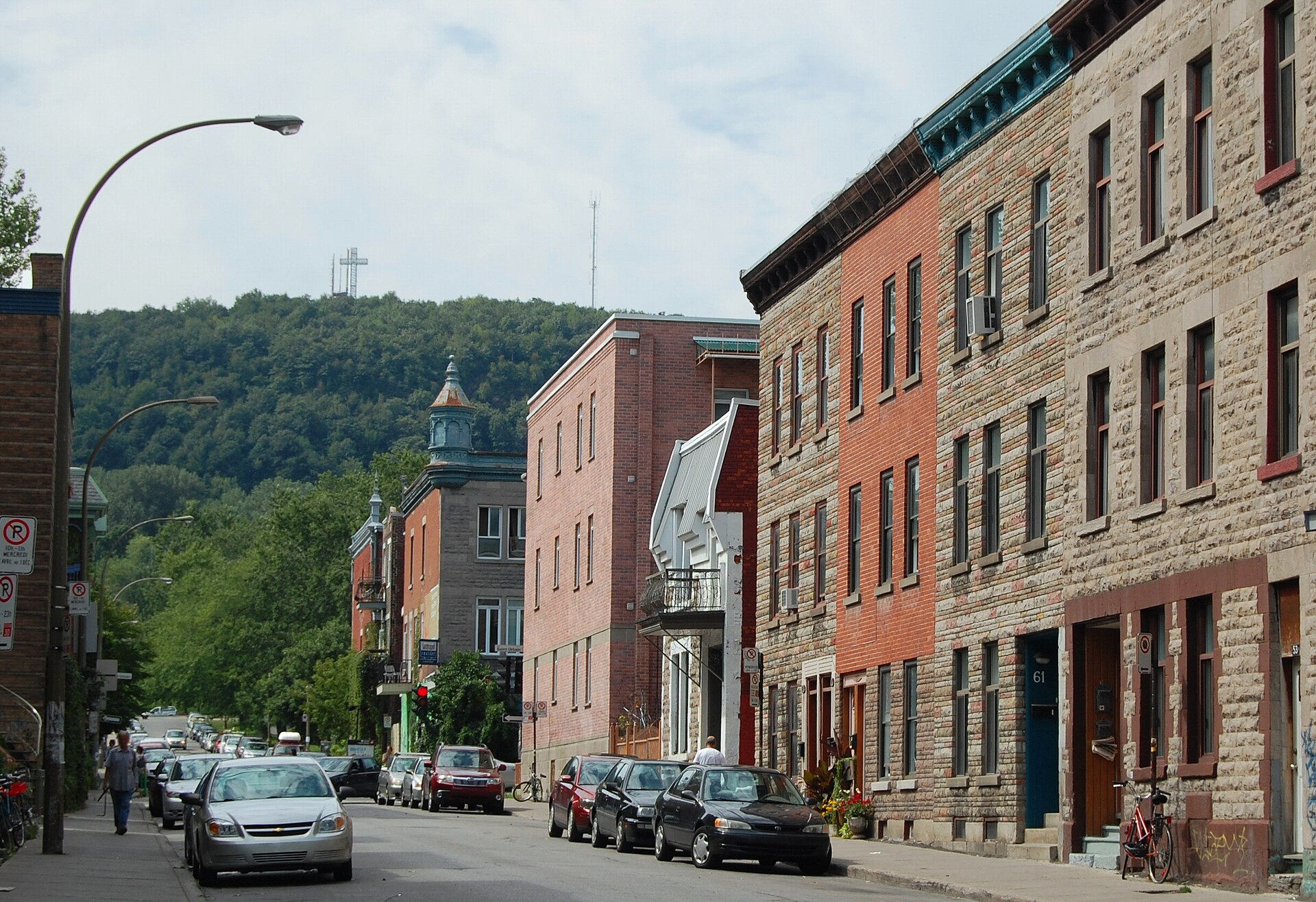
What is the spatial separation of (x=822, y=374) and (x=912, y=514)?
18.6 feet

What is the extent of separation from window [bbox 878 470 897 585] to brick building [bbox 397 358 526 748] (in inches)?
1543

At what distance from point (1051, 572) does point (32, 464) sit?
70.2 ft

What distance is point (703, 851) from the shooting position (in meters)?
26.3

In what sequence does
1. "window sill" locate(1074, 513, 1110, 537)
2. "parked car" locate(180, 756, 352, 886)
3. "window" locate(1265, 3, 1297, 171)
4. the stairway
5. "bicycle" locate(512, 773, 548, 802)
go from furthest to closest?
"bicycle" locate(512, 773, 548, 802) < "window sill" locate(1074, 513, 1110, 537) < the stairway < "parked car" locate(180, 756, 352, 886) < "window" locate(1265, 3, 1297, 171)

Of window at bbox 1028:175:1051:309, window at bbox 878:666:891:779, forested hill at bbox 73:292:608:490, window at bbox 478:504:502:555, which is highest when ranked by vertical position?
forested hill at bbox 73:292:608:490

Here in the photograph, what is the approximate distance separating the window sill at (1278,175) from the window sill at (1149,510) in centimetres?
407

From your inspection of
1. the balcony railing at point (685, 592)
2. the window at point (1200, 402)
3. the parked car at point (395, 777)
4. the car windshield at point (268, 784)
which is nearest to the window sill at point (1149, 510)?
the window at point (1200, 402)

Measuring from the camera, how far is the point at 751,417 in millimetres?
44312

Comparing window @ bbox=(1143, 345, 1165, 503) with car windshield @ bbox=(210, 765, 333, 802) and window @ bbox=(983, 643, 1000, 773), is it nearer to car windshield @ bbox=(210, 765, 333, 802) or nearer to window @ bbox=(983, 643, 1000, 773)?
window @ bbox=(983, 643, 1000, 773)

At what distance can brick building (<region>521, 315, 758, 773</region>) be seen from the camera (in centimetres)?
5275

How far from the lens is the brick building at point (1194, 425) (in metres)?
21.2

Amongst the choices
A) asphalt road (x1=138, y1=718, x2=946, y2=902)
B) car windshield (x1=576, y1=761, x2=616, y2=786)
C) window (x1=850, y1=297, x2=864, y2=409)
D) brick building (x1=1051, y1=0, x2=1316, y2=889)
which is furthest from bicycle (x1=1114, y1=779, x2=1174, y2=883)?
window (x1=850, y1=297, x2=864, y2=409)

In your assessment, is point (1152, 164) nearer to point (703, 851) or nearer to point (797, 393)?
point (703, 851)

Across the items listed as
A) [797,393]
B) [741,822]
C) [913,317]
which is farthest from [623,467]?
[741,822]
